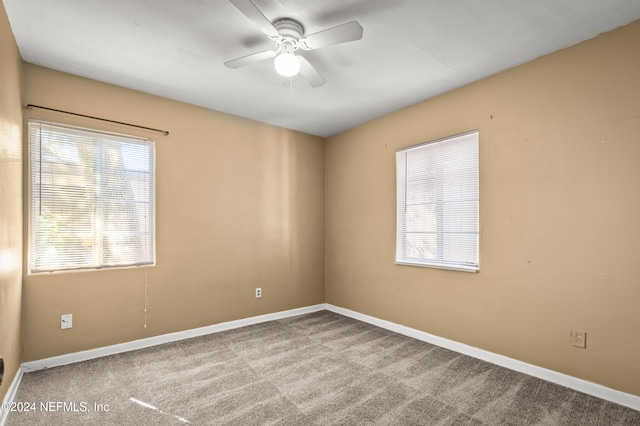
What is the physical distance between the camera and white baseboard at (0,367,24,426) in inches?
77.2

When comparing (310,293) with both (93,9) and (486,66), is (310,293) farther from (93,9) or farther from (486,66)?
(93,9)

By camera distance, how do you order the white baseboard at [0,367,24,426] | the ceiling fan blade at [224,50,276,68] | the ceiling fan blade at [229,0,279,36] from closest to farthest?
the ceiling fan blade at [229,0,279,36] → the white baseboard at [0,367,24,426] → the ceiling fan blade at [224,50,276,68]

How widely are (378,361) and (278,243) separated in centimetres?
205

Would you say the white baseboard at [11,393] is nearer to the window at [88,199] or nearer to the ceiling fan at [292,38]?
the window at [88,199]

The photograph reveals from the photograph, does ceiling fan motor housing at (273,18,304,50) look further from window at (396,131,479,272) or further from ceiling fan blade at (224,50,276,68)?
window at (396,131,479,272)

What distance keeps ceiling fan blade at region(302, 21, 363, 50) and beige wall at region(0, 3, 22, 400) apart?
195cm

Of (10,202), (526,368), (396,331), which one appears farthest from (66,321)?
(526,368)

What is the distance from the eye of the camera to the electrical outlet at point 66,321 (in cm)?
278

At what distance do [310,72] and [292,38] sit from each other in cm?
28

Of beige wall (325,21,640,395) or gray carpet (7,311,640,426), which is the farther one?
beige wall (325,21,640,395)

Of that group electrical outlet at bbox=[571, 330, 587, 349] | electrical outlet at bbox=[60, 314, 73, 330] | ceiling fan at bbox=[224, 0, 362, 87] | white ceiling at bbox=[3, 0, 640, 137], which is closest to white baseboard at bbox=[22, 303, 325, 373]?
electrical outlet at bbox=[60, 314, 73, 330]

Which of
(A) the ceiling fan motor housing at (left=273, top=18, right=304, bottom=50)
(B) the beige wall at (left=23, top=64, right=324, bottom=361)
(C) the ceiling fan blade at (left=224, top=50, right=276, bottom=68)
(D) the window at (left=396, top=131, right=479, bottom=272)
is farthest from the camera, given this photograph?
(D) the window at (left=396, top=131, right=479, bottom=272)

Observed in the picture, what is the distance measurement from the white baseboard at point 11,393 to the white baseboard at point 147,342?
0.14 metres

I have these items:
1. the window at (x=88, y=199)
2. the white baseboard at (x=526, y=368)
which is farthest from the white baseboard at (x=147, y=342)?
the white baseboard at (x=526, y=368)
